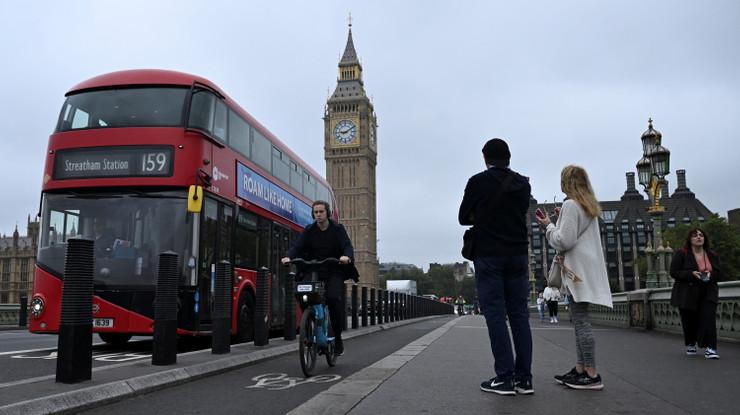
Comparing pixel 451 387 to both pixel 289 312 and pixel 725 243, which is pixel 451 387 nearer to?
pixel 289 312

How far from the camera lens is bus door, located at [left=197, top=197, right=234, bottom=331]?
9164mm

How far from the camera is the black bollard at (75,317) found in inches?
201

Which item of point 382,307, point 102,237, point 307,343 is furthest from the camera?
point 382,307

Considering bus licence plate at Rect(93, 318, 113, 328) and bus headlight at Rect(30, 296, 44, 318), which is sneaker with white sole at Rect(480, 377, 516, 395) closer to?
bus licence plate at Rect(93, 318, 113, 328)

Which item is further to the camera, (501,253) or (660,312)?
(660,312)

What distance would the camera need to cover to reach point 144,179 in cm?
889

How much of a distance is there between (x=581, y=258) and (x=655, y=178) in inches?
554

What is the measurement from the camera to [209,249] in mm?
9406

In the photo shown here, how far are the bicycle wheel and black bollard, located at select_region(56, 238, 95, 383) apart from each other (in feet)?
6.00

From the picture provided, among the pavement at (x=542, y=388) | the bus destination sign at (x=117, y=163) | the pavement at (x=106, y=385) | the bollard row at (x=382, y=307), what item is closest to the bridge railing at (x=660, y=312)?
the pavement at (x=542, y=388)

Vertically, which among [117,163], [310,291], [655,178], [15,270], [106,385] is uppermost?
[15,270]

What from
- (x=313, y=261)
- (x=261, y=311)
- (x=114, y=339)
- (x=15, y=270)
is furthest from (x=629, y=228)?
(x=313, y=261)

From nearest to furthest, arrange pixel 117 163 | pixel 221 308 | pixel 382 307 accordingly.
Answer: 1. pixel 221 308
2. pixel 117 163
3. pixel 382 307

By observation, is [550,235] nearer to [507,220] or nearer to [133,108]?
[507,220]
